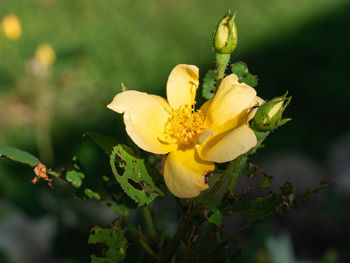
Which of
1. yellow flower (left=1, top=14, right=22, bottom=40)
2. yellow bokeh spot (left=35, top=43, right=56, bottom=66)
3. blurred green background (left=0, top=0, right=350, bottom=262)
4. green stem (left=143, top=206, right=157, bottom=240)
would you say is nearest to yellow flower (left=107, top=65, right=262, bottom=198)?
green stem (left=143, top=206, right=157, bottom=240)

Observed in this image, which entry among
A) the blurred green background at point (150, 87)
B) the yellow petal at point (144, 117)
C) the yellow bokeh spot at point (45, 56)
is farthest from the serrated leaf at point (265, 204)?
the yellow bokeh spot at point (45, 56)

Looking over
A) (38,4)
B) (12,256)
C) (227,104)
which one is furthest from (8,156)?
(38,4)

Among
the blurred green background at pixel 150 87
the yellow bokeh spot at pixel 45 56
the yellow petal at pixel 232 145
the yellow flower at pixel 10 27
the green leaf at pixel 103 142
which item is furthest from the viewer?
the yellow flower at pixel 10 27

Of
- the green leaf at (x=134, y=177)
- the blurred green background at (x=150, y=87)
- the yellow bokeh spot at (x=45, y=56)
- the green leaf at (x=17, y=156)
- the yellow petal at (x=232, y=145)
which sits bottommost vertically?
the blurred green background at (x=150, y=87)

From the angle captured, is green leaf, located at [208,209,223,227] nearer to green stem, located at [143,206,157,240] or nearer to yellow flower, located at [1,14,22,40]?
green stem, located at [143,206,157,240]

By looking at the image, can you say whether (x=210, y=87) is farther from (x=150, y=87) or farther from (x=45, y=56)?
(x=150, y=87)

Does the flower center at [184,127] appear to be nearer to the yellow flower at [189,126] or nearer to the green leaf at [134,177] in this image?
the yellow flower at [189,126]

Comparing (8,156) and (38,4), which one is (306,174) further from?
(38,4)
